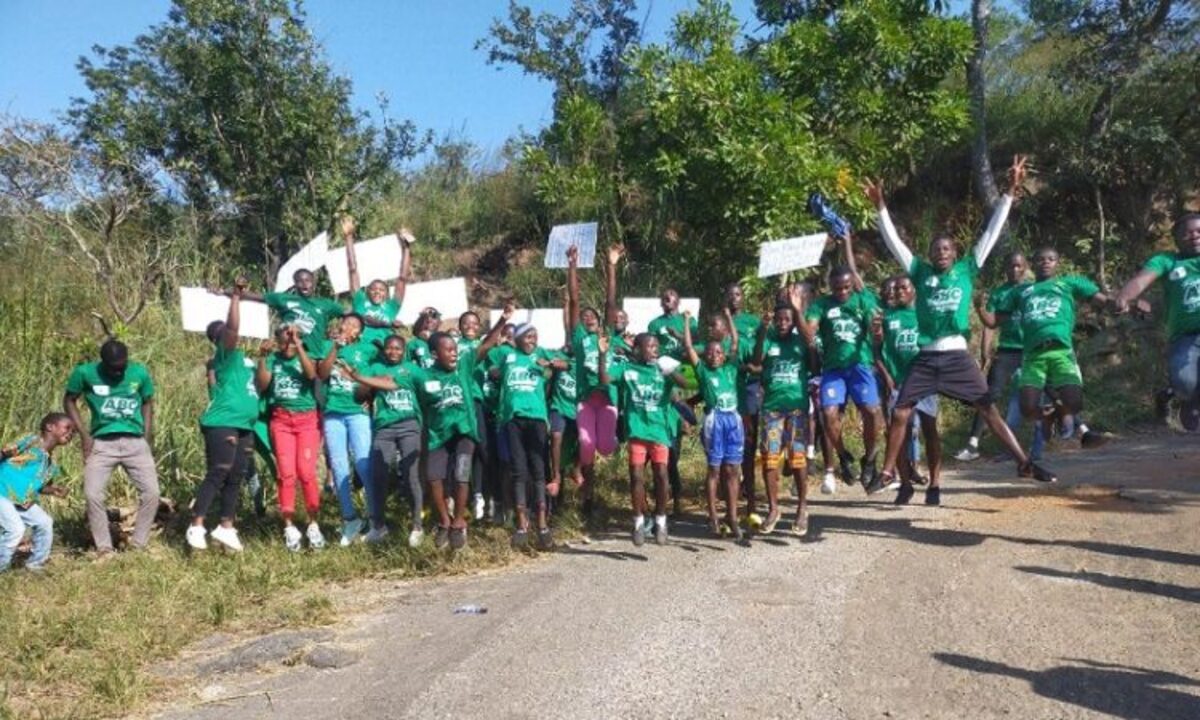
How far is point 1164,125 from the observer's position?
1552cm

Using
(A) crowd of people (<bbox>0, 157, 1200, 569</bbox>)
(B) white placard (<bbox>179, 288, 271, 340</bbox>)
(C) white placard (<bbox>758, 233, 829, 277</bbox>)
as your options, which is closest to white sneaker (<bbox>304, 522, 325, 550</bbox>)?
(A) crowd of people (<bbox>0, 157, 1200, 569</bbox>)

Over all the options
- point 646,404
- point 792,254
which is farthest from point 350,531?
point 792,254

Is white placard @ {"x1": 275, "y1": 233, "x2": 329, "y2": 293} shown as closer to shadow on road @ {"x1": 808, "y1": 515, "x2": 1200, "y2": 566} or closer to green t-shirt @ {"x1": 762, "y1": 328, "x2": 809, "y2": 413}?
green t-shirt @ {"x1": 762, "y1": 328, "x2": 809, "y2": 413}

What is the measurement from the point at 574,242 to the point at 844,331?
2.46 m

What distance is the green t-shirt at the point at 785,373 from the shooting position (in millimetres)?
7480

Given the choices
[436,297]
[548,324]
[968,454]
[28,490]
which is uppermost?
[436,297]

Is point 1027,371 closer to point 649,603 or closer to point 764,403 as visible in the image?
point 764,403

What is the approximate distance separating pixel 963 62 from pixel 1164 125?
4.21m

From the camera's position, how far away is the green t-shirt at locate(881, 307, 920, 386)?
24.7 ft

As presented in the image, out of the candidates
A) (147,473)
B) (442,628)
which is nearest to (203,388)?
(147,473)

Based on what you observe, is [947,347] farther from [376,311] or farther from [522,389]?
[376,311]

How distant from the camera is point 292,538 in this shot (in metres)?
7.73

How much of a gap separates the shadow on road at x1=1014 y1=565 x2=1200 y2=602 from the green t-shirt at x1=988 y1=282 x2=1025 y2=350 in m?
2.61

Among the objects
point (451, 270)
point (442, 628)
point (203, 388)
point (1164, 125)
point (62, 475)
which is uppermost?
point (1164, 125)
